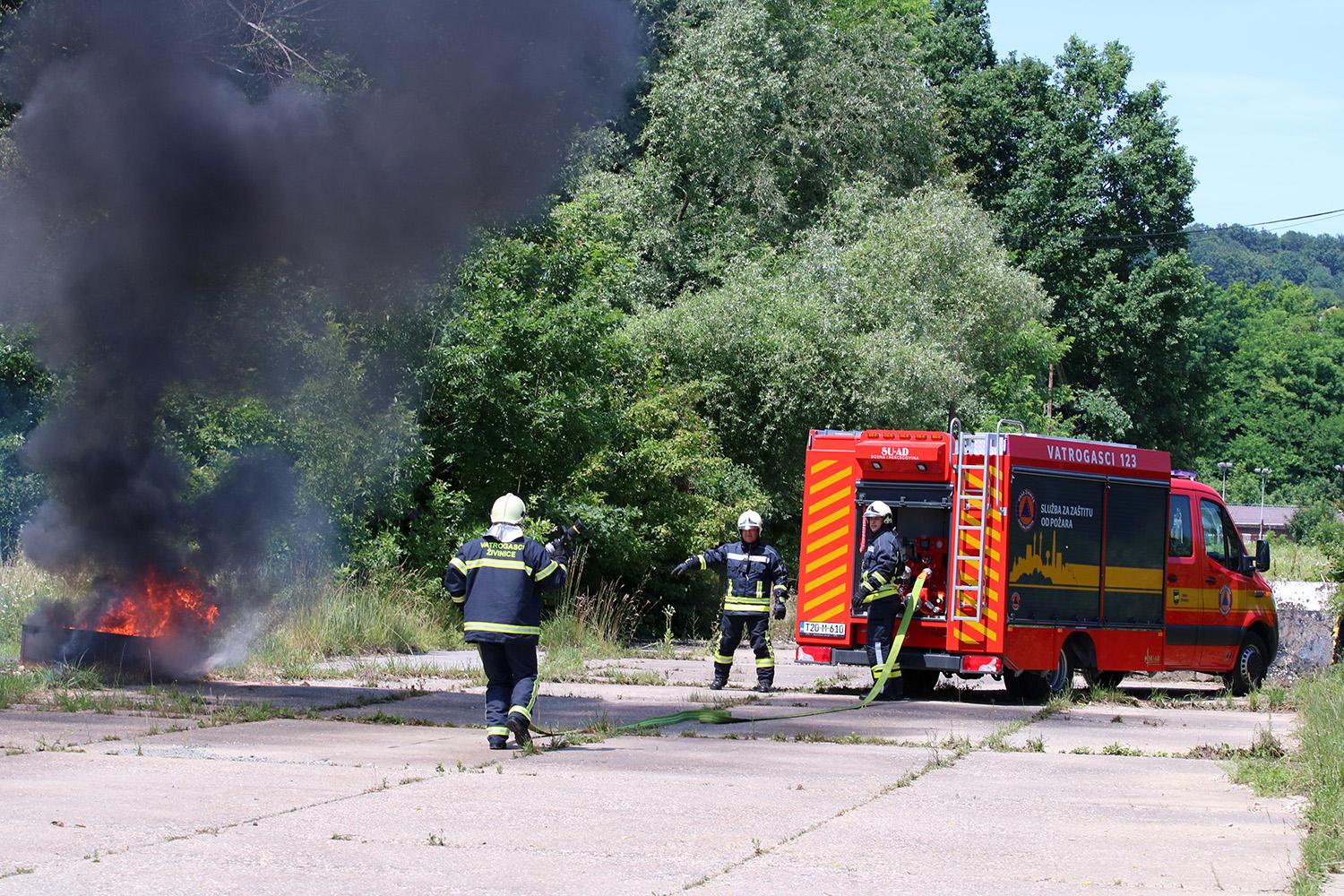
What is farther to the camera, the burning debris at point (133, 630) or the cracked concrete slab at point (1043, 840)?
the burning debris at point (133, 630)

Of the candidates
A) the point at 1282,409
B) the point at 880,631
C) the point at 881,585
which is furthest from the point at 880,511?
the point at 1282,409

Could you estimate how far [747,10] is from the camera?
3088cm

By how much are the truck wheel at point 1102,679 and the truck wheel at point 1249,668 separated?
4.07ft

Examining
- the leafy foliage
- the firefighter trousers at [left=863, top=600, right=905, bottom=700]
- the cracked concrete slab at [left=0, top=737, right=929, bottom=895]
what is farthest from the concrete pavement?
the leafy foliage

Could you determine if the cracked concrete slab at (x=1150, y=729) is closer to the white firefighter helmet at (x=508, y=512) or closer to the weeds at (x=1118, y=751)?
the weeds at (x=1118, y=751)

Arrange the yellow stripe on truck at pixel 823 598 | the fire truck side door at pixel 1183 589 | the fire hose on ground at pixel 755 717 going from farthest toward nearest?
the fire truck side door at pixel 1183 589 → the yellow stripe on truck at pixel 823 598 → the fire hose on ground at pixel 755 717

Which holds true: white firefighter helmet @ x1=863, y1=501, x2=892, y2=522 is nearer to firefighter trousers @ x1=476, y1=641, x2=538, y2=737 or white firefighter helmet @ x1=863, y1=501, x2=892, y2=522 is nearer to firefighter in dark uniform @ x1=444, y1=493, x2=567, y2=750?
firefighter in dark uniform @ x1=444, y1=493, x2=567, y2=750

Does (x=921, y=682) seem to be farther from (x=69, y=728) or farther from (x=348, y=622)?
(x=69, y=728)

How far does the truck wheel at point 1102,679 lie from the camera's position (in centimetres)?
1385

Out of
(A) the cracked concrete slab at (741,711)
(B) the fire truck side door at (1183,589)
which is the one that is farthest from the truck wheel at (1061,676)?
(B) the fire truck side door at (1183,589)

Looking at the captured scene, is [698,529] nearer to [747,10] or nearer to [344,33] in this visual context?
[344,33]

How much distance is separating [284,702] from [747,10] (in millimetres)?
23027

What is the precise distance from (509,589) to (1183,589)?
319 inches

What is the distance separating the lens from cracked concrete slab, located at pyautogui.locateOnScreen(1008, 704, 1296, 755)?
10.4 metres
